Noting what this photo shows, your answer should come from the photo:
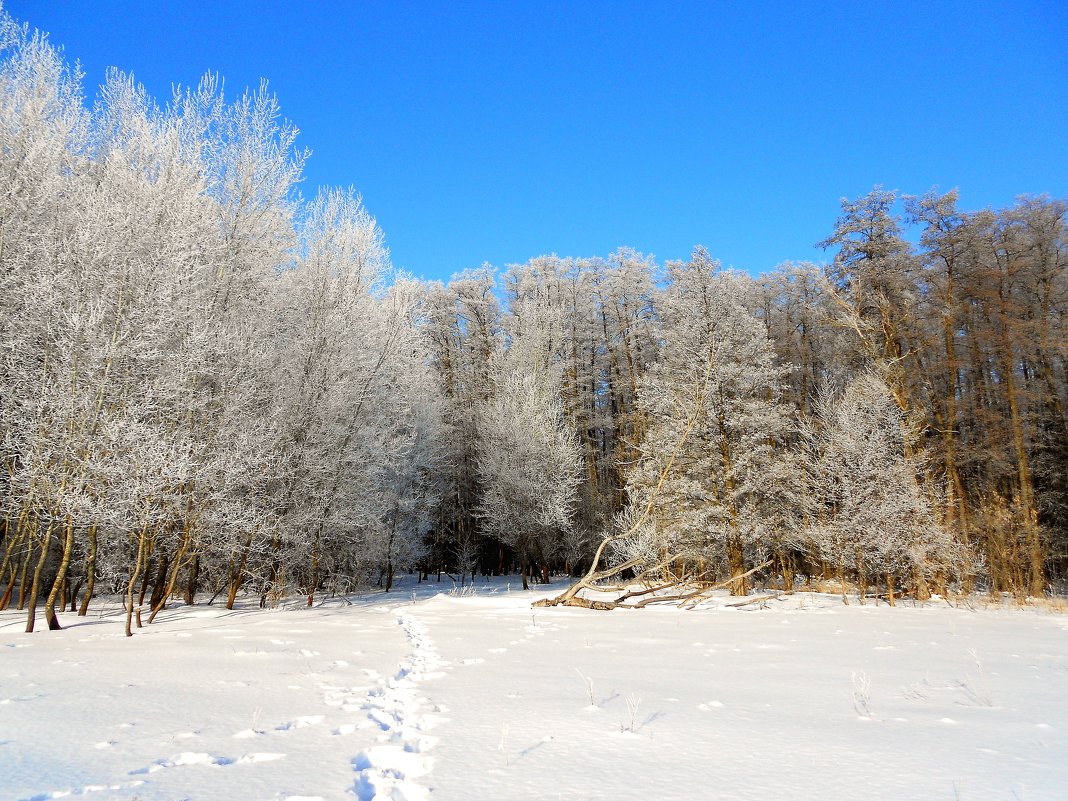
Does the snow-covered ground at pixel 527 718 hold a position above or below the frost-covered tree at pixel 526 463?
below

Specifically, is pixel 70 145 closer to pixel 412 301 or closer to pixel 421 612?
pixel 412 301

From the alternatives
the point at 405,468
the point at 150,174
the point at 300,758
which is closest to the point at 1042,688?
the point at 300,758

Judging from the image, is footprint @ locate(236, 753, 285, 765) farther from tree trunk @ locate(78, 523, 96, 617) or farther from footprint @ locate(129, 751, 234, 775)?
tree trunk @ locate(78, 523, 96, 617)

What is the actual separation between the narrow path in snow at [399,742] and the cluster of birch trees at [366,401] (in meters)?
5.19

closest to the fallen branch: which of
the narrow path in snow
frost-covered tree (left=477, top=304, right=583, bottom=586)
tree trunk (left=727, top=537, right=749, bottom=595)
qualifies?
tree trunk (left=727, top=537, right=749, bottom=595)

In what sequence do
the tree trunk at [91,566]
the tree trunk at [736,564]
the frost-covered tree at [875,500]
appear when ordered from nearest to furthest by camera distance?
1. the tree trunk at [91,566]
2. the frost-covered tree at [875,500]
3. the tree trunk at [736,564]

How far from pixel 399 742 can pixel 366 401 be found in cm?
1274

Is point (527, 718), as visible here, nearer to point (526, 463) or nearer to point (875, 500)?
point (875, 500)

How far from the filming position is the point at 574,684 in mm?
5234

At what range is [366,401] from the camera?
50.9 ft

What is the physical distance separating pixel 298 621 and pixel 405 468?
38.8 feet

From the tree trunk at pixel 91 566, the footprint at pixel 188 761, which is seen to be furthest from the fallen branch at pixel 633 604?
the footprint at pixel 188 761

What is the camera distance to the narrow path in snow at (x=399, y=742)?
2.68 metres

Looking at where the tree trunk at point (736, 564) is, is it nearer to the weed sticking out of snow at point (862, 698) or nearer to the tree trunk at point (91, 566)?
the weed sticking out of snow at point (862, 698)
